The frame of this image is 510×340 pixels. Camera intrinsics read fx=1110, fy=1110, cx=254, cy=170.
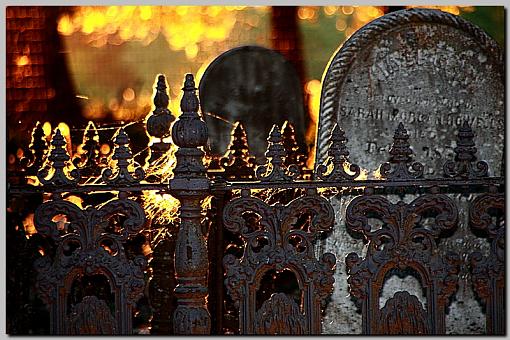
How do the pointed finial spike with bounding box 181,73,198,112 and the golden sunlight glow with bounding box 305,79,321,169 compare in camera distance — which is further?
the golden sunlight glow with bounding box 305,79,321,169

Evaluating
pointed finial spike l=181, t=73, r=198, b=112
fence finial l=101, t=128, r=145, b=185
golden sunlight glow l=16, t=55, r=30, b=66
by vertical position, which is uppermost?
golden sunlight glow l=16, t=55, r=30, b=66

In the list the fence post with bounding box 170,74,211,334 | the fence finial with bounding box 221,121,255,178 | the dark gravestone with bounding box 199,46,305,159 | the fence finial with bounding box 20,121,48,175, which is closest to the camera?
the fence post with bounding box 170,74,211,334

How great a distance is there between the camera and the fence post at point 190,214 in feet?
18.5

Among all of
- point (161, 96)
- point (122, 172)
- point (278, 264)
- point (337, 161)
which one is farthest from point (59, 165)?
point (337, 161)

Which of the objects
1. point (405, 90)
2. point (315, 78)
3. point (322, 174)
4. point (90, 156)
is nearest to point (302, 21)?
point (315, 78)

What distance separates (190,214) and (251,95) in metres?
2.42

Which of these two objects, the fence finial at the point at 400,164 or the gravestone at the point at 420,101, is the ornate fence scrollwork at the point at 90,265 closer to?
the fence finial at the point at 400,164

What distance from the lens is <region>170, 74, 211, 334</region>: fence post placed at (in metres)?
5.65

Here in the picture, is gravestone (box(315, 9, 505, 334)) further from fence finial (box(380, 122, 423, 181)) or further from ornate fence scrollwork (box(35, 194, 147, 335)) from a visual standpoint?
ornate fence scrollwork (box(35, 194, 147, 335))

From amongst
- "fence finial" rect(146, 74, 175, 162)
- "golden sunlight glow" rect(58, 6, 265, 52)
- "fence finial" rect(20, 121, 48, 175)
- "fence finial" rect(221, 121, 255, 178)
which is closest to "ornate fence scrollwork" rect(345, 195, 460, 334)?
"fence finial" rect(221, 121, 255, 178)

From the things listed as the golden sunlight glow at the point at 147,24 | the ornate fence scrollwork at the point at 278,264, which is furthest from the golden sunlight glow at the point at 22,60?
the ornate fence scrollwork at the point at 278,264

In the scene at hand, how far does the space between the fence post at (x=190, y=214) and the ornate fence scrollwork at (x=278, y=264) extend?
156 mm

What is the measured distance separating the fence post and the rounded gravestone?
1473 mm

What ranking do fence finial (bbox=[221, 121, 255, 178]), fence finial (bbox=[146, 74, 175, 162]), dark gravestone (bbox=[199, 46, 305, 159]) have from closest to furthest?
fence finial (bbox=[146, 74, 175, 162]) < fence finial (bbox=[221, 121, 255, 178]) < dark gravestone (bbox=[199, 46, 305, 159])
